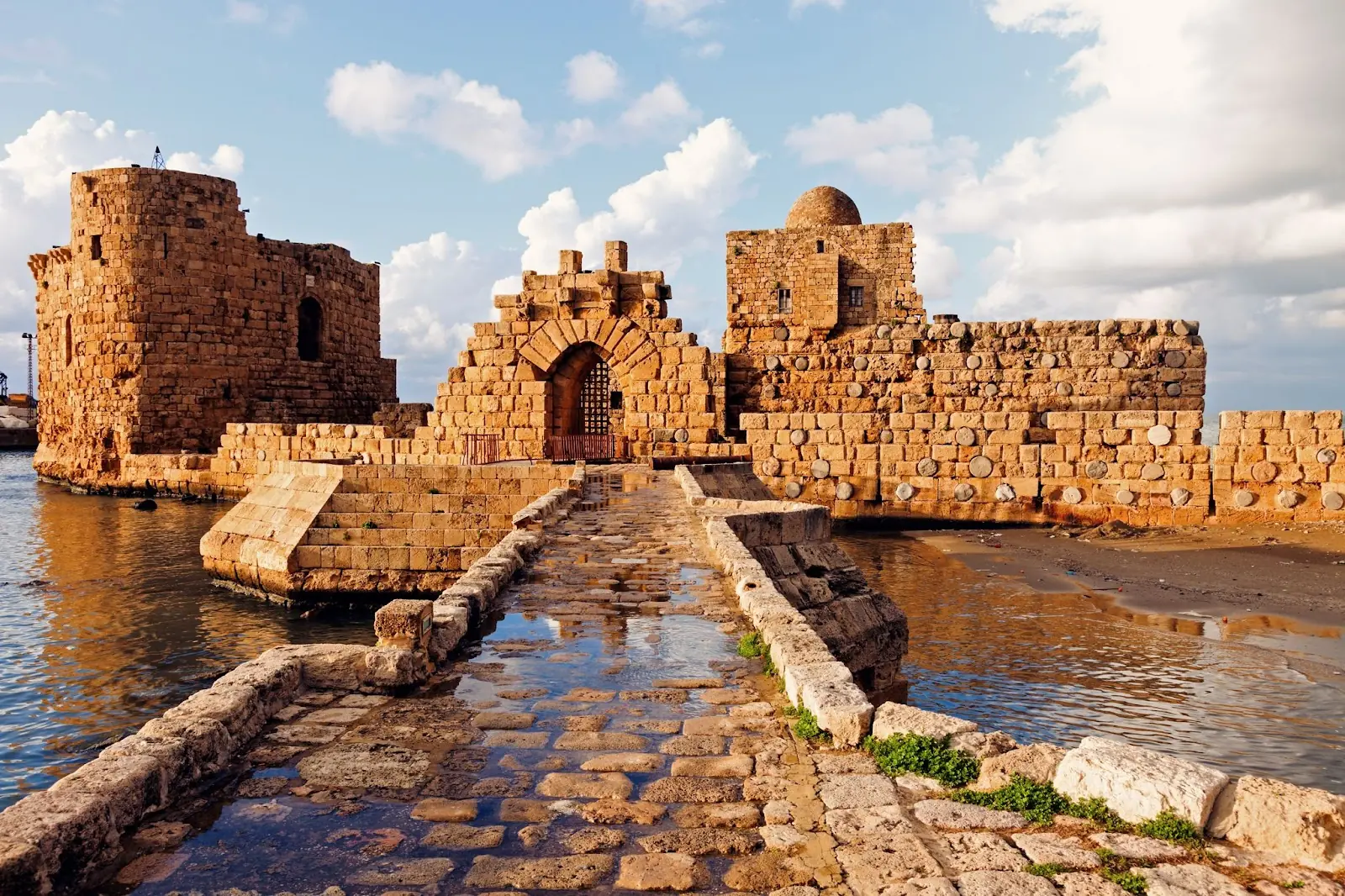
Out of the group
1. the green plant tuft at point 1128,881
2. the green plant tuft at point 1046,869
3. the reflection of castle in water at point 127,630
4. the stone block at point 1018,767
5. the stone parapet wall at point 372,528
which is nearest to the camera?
the green plant tuft at point 1128,881

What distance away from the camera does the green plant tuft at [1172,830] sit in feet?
9.71

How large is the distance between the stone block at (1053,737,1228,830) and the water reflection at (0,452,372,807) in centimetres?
677

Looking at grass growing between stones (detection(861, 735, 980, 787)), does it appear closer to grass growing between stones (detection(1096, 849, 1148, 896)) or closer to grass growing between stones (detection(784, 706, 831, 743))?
grass growing between stones (detection(784, 706, 831, 743))

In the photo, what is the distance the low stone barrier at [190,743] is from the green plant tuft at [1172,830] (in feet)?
10.9

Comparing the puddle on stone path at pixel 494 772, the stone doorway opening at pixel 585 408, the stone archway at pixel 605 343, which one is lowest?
the puddle on stone path at pixel 494 772

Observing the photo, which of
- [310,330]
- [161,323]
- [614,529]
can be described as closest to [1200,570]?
[614,529]

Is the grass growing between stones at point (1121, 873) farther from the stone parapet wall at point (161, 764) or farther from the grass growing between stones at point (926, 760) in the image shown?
the stone parapet wall at point (161, 764)

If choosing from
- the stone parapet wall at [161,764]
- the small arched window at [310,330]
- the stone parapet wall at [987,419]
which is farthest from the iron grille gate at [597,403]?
the stone parapet wall at [161,764]

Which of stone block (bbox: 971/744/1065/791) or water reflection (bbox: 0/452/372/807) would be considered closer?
stone block (bbox: 971/744/1065/791)

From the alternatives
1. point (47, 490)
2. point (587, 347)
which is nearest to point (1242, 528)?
point (587, 347)

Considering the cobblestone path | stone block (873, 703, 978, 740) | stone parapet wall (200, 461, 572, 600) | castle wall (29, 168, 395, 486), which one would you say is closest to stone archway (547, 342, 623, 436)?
stone parapet wall (200, 461, 572, 600)

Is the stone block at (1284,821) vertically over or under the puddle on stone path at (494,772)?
over

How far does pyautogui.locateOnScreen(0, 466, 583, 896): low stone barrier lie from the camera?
281cm

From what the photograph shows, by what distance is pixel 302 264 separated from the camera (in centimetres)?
2903
